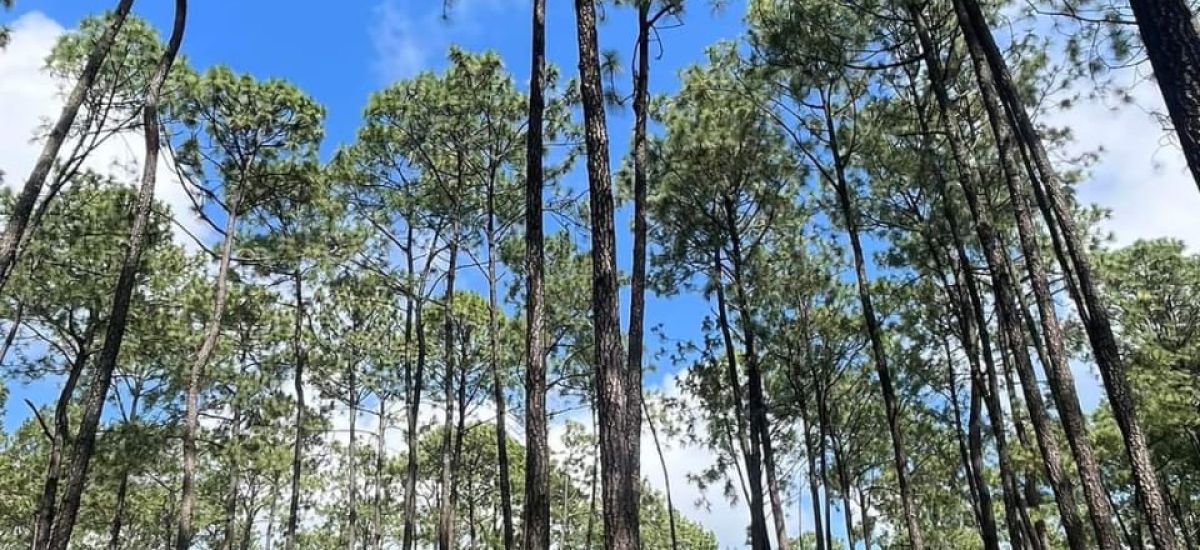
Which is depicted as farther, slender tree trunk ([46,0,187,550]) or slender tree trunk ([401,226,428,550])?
slender tree trunk ([401,226,428,550])

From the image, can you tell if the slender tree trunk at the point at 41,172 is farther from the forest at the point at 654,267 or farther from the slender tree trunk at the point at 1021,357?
the slender tree trunk at the point at 1021,357

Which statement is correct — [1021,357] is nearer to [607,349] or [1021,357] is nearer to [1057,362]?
[1057,362]

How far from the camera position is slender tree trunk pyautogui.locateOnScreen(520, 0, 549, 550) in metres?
7.21

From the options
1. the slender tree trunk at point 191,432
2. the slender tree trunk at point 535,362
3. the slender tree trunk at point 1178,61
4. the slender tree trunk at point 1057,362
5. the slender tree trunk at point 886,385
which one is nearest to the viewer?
the slender tree trunk at point 1178,61

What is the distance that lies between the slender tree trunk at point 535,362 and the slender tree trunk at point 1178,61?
513cm

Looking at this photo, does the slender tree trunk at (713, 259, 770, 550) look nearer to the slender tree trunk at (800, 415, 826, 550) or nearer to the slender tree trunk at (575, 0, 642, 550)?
the slender tree trunk at (800, 415, 826, 550)

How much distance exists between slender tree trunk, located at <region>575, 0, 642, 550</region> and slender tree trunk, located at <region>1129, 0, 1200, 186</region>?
4.06 meters

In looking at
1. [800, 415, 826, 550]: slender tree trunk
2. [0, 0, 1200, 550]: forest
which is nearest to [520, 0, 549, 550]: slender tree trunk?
[0, 0, 1200, 550]: forest

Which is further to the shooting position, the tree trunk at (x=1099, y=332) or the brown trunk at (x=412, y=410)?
the brown trunk at (x=412, y=410)

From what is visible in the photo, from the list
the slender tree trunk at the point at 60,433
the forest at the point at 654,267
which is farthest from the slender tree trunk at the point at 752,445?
the slender tree trunk at the point at 60,433

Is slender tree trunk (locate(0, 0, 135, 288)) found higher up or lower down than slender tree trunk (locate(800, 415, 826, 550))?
higher up

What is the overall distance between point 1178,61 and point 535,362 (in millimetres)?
5450

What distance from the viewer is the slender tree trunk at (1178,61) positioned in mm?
3430

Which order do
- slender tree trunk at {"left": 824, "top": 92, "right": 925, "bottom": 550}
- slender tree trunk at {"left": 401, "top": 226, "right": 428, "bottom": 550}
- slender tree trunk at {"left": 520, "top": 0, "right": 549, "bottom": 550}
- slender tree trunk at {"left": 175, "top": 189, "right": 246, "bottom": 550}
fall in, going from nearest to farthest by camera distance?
slender tree trunk at {"left": 520, "top": 0, "right": 549, "bottom": 550}
slender tree trunk at {"left": 824, "top": 92, "right": 925, "bottom": 550}
slender tree trunk at {"left": 175, "top": 189, "right": 246, "bottom": 550}
slender tree trunk at {"left": 401, "top": 226, "right": 428, "bottom": 550}
